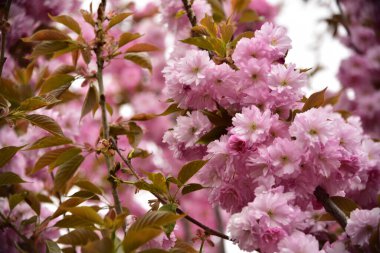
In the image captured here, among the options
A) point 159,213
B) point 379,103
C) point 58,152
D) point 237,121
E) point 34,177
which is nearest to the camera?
point 159,213

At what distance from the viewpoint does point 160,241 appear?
890 mm

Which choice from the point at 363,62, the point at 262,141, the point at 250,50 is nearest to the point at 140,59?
the point at 250,50

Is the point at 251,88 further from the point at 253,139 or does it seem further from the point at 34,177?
the point at 34,177

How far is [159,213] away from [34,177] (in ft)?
3.47

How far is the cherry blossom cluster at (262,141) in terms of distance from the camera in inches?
31.4

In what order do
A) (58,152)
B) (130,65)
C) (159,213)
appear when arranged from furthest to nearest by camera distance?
(130,65)
(58,152)
(159,213)

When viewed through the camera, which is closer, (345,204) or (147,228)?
(147,228)

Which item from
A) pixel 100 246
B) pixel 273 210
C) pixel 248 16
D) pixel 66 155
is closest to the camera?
pixel 100 246

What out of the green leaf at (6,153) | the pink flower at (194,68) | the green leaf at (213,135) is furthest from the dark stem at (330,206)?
the green leaf at (6,153)

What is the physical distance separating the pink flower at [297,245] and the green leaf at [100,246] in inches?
Answer: 11.2

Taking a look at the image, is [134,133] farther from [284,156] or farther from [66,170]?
[284,156]

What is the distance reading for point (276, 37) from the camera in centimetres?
95

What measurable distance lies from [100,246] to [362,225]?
0.47 metres

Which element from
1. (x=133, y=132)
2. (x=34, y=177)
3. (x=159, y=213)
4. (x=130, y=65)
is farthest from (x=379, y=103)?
(x=130, y=65)
